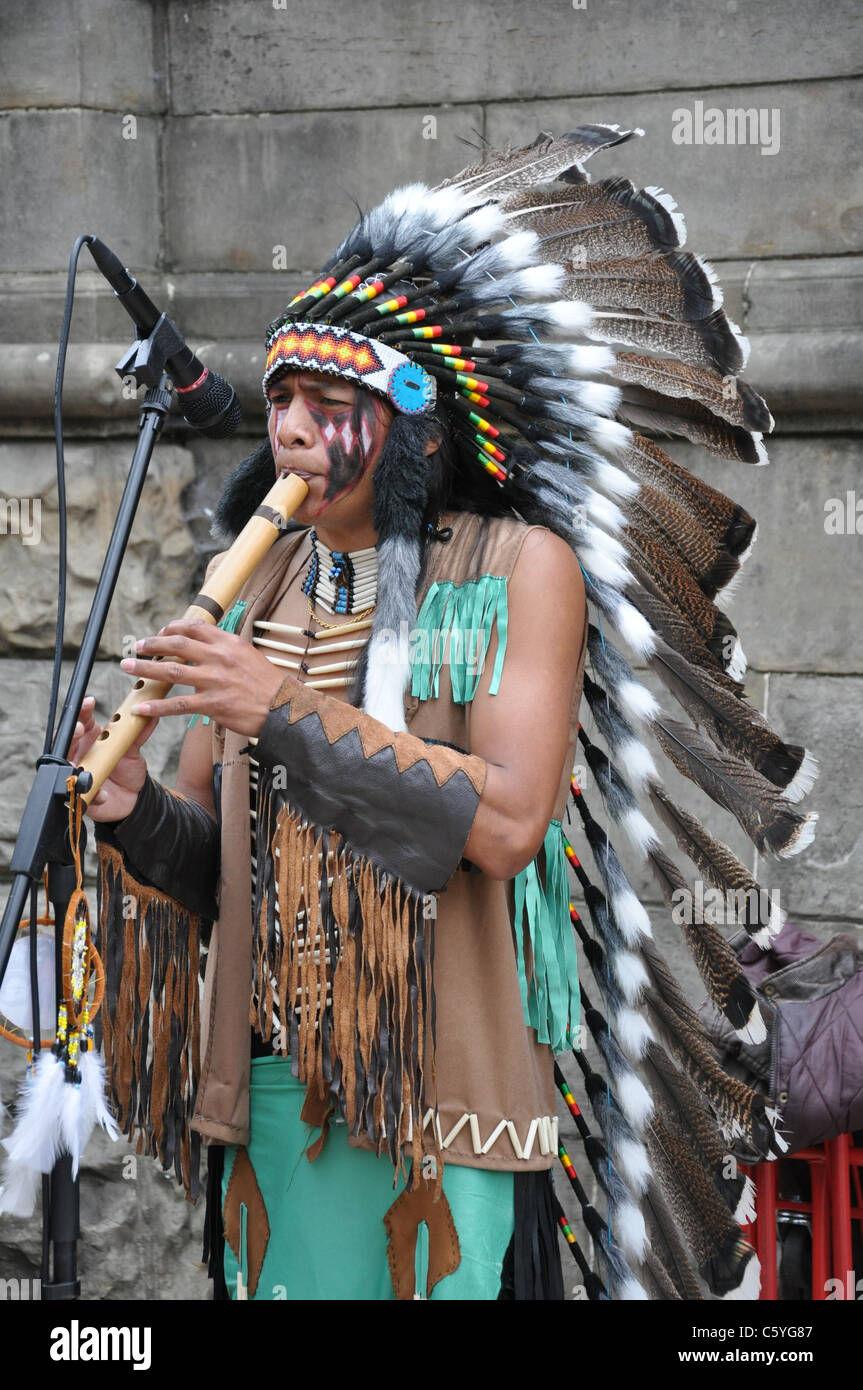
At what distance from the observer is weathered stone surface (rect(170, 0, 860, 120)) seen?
125 inches

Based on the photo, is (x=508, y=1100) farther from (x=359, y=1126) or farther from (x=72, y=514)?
(x=72, y=514)

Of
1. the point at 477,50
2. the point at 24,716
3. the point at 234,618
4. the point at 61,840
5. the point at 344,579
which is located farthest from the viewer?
the point at 24,716

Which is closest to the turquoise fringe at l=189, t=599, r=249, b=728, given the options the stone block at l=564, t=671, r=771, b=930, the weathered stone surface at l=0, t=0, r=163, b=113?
the stone block at l=564, t=671, r=771, b=930

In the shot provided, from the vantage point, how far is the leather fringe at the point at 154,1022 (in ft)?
7.18

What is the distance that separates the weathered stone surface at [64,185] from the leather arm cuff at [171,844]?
1.78 meters

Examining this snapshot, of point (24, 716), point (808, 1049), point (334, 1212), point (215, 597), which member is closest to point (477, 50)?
point (24, 716)

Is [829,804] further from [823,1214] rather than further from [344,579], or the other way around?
[344,579]

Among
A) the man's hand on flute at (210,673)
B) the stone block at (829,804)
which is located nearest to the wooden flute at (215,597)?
the man's hand on flute at (210,673)

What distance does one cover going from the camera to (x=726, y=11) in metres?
3.19

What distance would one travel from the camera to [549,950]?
2.10 m

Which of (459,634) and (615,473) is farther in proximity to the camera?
(615,473)

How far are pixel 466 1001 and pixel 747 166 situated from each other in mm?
2077

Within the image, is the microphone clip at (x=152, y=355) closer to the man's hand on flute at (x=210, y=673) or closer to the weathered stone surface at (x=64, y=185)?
the man's hand on flute at (x=210, y=673)

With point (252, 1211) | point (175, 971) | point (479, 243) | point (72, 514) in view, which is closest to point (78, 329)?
point (72, 514)
